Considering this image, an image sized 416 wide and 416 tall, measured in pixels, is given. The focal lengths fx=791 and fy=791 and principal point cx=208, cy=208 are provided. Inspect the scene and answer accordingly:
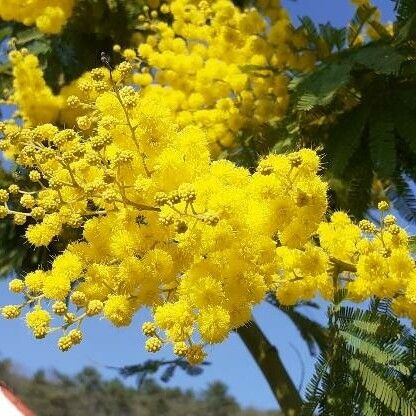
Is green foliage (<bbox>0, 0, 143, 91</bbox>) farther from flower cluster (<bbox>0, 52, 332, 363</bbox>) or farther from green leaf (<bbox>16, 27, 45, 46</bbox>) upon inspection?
flower cluster (<bbox>0, 52, 332, 363</bbox>)

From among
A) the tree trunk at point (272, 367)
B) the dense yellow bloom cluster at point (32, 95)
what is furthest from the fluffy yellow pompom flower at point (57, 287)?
the tree trunk at point (272, 367)

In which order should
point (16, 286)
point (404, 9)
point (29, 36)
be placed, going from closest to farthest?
point (16, 286) → point (404, 9) → point (29, 36)

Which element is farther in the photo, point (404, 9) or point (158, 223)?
point (404, 9)

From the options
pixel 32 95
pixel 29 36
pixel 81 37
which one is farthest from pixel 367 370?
pixel 81 37

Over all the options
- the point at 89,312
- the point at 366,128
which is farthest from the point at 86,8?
the point at 89,312

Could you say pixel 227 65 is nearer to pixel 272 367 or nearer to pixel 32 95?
pixel 32 95

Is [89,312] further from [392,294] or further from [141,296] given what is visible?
[392,294]

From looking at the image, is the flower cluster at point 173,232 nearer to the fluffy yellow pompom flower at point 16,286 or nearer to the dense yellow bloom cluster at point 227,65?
the fluffy yellow pompom flower at point 16,286
